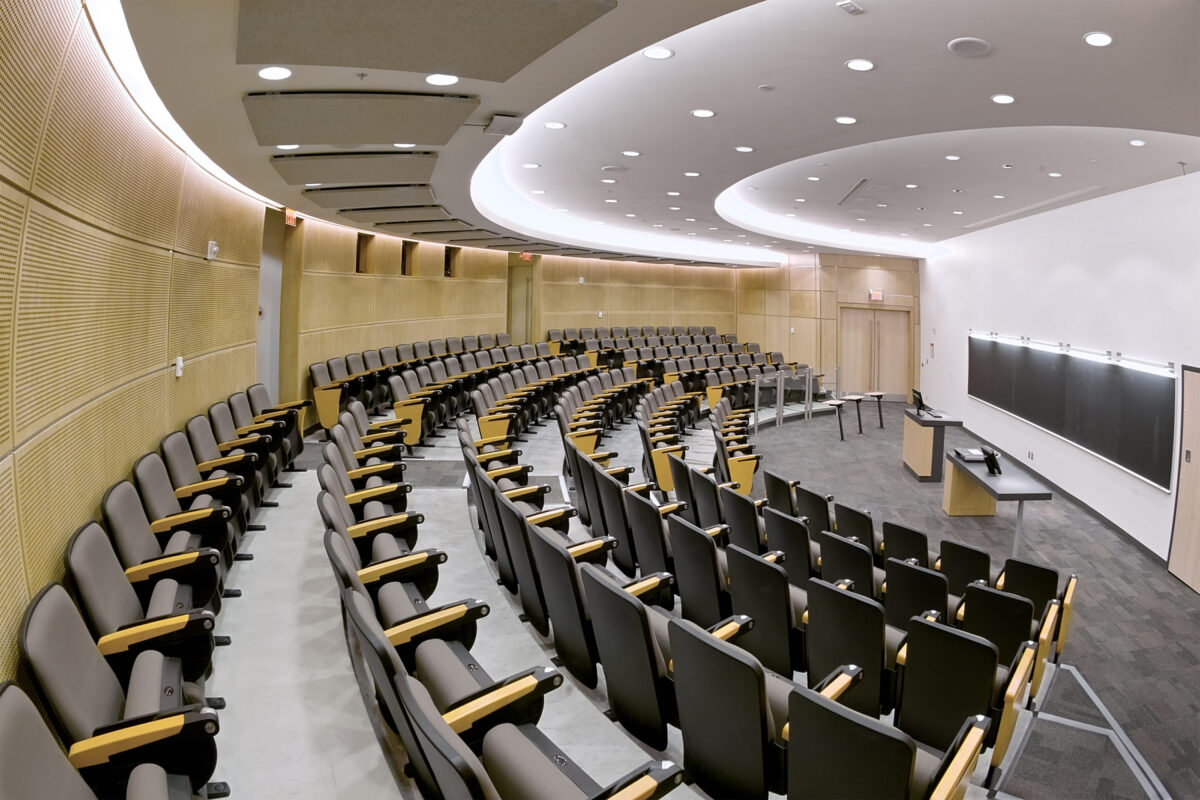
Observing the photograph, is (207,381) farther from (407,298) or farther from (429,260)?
(429,260)

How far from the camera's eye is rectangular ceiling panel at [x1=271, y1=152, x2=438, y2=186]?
15.9ft

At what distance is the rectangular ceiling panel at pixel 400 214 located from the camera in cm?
784

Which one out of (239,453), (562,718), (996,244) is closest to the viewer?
(562,718)

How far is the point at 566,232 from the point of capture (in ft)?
43.3

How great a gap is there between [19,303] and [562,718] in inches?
99.5

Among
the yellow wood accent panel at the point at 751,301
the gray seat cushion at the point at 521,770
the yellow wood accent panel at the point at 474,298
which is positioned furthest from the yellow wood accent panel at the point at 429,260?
the gray seat cushion at the point at 521,770

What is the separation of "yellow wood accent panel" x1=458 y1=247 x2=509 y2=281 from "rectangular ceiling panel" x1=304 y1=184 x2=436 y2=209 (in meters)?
6.75

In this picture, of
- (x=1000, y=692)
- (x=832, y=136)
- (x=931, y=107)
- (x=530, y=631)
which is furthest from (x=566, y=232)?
(x=1000, y=692)

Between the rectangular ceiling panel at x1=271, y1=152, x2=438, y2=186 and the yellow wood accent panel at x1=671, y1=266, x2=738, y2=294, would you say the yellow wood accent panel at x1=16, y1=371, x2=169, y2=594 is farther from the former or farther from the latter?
the yellow wood accent panel at x1=671, y1=266, x2=738, y2=294

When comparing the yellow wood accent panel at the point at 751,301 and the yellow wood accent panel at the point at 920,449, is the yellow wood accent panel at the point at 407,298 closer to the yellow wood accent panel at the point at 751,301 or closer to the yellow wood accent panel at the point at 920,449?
the yellow wood accent panel at the point at 920,449

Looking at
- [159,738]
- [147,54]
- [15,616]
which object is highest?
[147,54]

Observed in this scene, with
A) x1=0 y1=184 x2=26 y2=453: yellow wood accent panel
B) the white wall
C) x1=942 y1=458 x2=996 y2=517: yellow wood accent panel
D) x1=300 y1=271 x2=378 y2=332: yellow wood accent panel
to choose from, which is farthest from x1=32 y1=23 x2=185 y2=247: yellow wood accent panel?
the white wall

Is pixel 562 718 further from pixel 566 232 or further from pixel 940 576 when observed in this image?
pixel 566 232

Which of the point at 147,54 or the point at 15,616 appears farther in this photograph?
the point at 147,54
